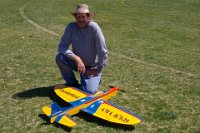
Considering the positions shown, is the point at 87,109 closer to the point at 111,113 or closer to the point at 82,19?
the point at 111,113

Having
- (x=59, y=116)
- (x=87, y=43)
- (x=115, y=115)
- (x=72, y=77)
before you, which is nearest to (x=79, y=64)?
(x=87, y=43)

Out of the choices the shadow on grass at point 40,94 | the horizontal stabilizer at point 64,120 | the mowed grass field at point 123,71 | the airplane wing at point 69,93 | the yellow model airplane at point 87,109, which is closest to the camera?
the horizontal stabilizer at point 64,120

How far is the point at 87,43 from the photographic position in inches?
341

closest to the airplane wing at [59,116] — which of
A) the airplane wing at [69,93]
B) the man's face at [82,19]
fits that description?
the airplane wing at [69,93]

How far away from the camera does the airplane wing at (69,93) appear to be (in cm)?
821

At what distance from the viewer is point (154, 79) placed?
10391mm

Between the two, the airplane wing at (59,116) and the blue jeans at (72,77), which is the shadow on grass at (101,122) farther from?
the blue jeans at (72,77)

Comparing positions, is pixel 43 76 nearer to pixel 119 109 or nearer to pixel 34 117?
pixel 34 117

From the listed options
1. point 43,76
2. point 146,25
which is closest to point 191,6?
point 146,25

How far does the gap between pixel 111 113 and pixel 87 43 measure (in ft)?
6.34

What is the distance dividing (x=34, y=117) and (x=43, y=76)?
113 inches

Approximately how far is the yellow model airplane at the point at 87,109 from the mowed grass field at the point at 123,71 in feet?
0.58

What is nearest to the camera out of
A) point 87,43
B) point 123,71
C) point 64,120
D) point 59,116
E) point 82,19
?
point 64,120

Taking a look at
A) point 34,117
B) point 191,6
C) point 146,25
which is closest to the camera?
point 34,117
